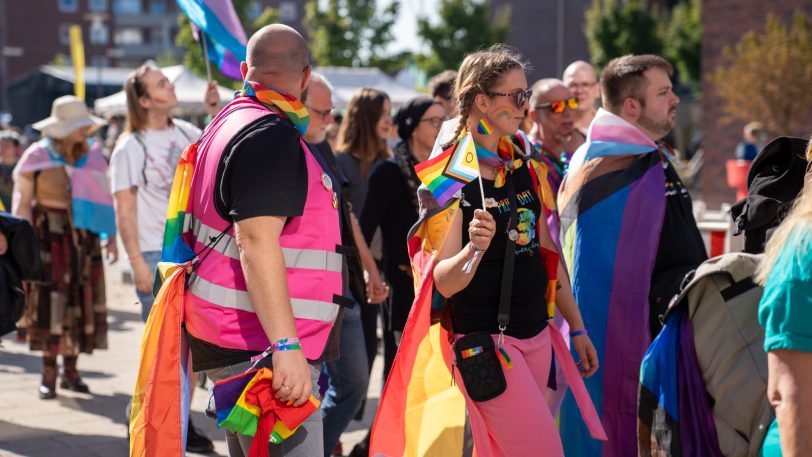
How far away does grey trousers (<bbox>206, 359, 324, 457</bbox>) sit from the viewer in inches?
119

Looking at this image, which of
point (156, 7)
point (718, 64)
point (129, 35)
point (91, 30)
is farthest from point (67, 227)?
point (156, 7)

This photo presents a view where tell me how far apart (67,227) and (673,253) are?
4.62 metres

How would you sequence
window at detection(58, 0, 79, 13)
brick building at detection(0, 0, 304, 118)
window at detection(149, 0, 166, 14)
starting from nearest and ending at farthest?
brick building at detection(0, 0, 304, 118), window at detection(58, 0, 79, 13), window at detection(149, 0, 166, 14)

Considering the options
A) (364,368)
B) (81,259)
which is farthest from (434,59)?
(364,368)

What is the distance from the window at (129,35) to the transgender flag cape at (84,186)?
88.3 meters

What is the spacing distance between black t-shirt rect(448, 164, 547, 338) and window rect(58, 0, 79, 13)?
90083 millimetres

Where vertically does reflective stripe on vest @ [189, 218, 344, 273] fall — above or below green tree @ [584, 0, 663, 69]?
above

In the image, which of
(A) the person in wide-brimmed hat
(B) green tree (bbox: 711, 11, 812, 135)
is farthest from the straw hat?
(B) green tree (bbox: 711, 11, 812, 135)

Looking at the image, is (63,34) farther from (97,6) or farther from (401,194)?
(401,194)

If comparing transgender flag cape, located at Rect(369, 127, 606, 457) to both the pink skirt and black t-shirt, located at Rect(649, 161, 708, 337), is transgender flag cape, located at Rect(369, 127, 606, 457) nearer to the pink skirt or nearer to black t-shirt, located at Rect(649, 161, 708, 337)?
the pink skirt

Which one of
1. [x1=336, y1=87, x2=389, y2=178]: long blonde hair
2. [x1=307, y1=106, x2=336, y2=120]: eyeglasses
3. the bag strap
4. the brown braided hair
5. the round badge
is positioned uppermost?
the brown braided hair

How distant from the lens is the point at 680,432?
278 centimetres

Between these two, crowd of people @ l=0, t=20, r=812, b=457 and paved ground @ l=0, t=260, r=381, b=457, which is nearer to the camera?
crowd of people @ l=0, t=20, r=812, b=457

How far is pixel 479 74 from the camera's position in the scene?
3.80 metres
